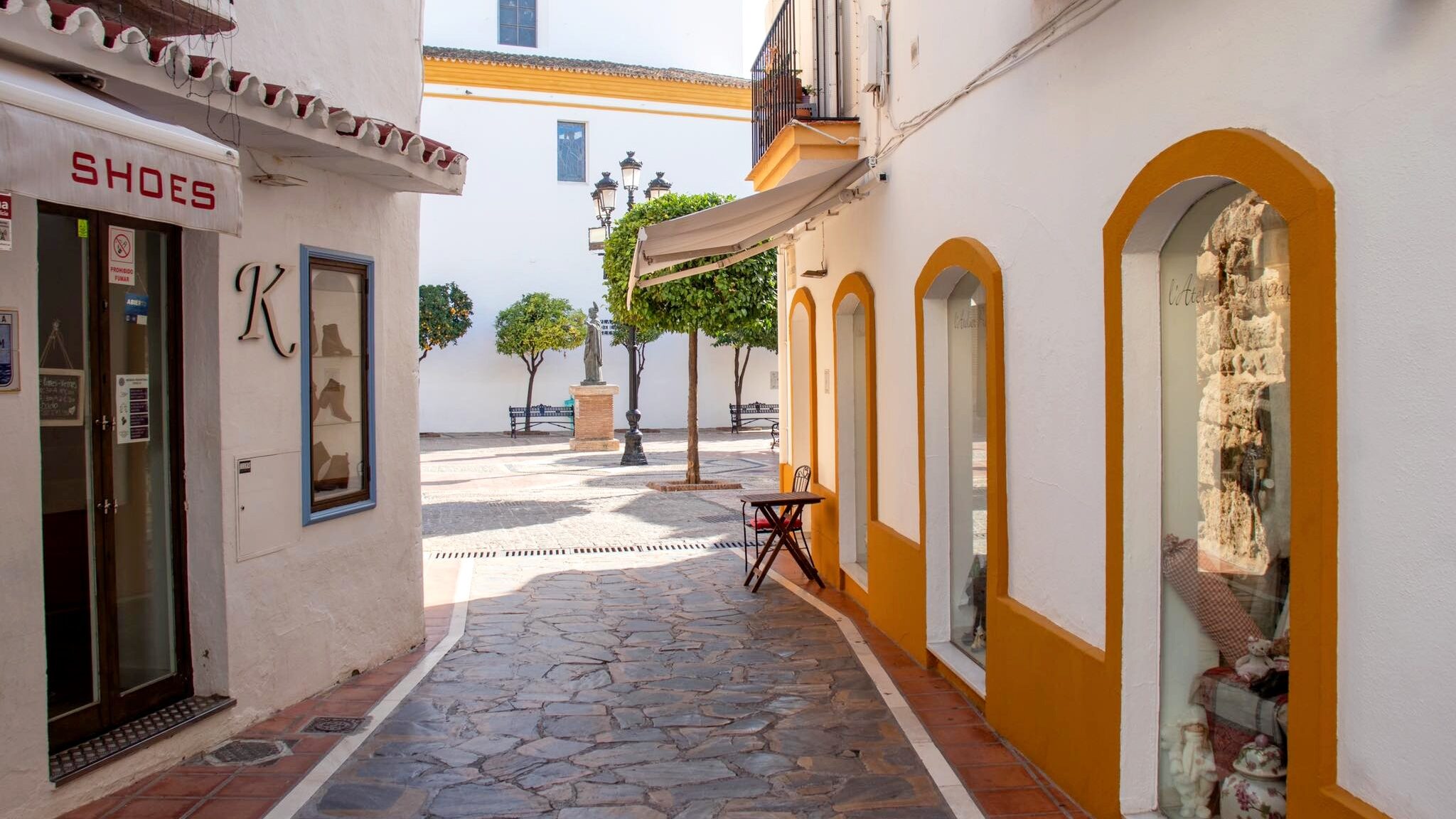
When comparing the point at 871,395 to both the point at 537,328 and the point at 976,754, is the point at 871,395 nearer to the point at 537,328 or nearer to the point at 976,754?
the point at 976,754

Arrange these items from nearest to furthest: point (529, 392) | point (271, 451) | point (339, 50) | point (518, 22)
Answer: point (271, 451) < point (339, 50) < point (529, 392) < point (518, 22)

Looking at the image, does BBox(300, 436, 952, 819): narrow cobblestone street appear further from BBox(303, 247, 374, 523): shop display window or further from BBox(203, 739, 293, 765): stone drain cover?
BBox(303, 247, 374, 523): shop display window

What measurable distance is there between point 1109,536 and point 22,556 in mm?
4452

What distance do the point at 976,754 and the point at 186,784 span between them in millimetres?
3774

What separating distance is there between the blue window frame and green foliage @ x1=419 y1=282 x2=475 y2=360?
75.1 ft

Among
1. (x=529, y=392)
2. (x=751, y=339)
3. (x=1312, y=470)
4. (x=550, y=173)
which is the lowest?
(x=1312, y=470)

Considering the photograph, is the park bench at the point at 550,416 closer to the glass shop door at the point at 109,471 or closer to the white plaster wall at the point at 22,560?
the glass shop door at the point at 109,471

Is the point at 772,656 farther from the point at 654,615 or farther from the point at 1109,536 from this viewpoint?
the point at 1109,536

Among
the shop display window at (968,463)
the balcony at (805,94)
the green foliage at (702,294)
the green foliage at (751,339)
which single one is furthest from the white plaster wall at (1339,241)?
the green foliage at (751,339)

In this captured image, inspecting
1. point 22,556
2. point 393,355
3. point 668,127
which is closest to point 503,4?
point 668,127

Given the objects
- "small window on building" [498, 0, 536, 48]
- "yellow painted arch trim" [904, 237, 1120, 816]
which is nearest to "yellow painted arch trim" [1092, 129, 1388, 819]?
"yellow painted arch trim" [904, 237, 1120, 816]

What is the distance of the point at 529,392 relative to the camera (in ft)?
105

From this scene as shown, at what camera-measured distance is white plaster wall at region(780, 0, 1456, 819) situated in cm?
284

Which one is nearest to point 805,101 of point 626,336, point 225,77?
point 225,77
